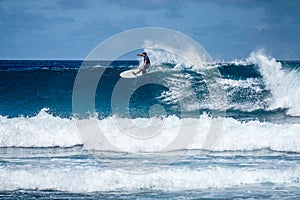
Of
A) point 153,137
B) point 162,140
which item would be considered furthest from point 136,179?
point 153,137

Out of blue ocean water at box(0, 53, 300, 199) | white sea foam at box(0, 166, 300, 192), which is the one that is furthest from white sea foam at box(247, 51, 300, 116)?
white sea foam at box(0, 166, 300, 192)

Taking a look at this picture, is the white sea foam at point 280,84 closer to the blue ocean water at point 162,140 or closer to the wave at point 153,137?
the blue ocean water at point 162,140

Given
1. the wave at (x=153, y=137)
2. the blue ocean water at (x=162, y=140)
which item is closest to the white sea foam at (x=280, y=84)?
the blue ocean water at (x=162, y=140)

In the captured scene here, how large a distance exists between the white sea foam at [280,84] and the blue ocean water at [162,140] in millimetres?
56

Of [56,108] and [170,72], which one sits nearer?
[56,108]

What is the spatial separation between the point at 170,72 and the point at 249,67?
5924mm

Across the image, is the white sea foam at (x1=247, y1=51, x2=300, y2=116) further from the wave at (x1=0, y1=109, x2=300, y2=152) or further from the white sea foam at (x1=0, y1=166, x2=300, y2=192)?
the white sea foam at (x1=0, y1=166, x2=300, y2=192)

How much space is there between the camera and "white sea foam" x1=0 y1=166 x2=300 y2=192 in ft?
32.2

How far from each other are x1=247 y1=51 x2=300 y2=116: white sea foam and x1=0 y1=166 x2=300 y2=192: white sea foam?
39.3 feet

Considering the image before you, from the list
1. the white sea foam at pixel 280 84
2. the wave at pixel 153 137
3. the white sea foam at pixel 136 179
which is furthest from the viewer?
the white sea foam at pixel 280 84

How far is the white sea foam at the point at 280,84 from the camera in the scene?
22678 mm

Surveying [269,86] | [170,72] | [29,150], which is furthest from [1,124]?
[269,86]

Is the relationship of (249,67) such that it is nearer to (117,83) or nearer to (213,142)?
(117,83)

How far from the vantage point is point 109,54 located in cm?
1384
